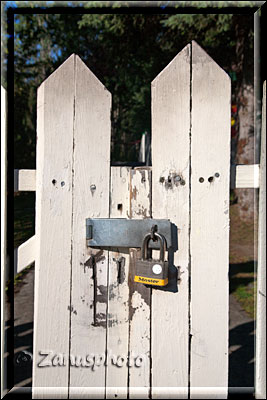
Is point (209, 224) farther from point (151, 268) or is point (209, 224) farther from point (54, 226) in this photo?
point (54, 226)

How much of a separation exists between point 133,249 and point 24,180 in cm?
58

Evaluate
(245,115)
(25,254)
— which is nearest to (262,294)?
(25,254)

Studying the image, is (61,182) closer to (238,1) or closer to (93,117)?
(93,117)

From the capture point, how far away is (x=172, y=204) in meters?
1.26

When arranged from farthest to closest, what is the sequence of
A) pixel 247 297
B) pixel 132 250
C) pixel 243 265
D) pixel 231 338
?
pixel 243 265 < pixel 247 297 < pixel 231 338 < pixel 132 250

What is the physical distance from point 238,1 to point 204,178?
511 cm

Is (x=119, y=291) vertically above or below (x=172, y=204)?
below

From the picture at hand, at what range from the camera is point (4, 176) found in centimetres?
141

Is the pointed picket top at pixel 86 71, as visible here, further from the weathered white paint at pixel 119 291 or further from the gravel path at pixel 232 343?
the gravel path at pixel 232 343

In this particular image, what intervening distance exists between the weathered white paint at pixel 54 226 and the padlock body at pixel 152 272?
1.02 feet

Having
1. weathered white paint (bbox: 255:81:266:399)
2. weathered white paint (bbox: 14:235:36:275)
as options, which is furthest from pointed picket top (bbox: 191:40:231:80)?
weathered white paint (bbox: 14:235:36:275)

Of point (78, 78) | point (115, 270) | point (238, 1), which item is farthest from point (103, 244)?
point (238, 1)

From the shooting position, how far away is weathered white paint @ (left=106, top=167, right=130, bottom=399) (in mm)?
1307

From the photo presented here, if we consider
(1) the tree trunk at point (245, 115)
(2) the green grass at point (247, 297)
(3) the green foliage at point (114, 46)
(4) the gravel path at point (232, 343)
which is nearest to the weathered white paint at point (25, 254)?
(4) the gravel path at point (232, 343)
